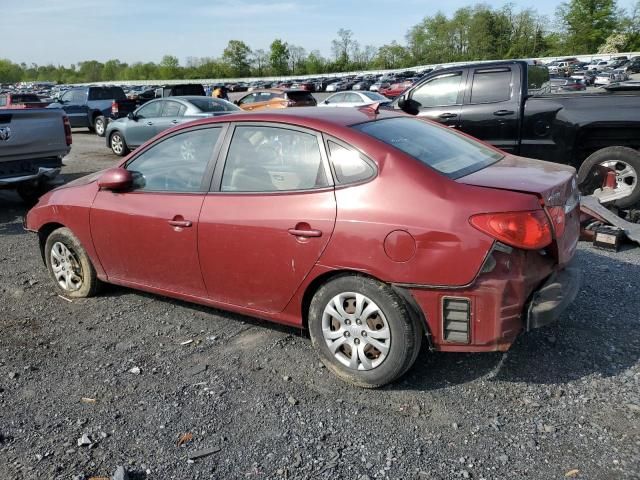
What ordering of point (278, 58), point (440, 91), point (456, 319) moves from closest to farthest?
point (456, 319)
point (440, 91)
point (278, 58)

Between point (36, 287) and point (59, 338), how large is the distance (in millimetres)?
1370

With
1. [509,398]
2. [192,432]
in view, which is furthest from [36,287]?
[509,398]

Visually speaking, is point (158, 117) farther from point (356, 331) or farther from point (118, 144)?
point (356, 331)

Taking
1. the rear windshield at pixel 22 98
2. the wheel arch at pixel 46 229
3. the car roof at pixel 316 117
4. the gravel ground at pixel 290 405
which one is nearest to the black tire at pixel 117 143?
the rear windshield at pixel 22 98

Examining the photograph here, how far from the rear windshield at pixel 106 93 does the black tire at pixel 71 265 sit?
1883 centimetres

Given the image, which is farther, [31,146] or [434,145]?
[31,146]

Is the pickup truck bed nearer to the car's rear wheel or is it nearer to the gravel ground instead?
the gravel ground

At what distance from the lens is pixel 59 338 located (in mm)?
4250

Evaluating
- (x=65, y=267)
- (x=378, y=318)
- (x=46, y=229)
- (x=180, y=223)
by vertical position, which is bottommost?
(x=65, y=267)

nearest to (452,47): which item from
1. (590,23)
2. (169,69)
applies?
(590,23)

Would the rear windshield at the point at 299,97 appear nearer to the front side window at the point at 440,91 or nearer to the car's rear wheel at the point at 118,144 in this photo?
the car's rear wheel at the point at 118,144

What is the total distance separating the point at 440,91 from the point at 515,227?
20.6 feet

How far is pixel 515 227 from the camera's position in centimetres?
293

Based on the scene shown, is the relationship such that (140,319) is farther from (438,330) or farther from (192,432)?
(438,330)
